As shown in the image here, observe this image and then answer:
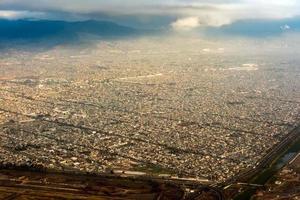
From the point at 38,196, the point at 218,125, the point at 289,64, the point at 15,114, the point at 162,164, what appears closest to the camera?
the point at 38,196

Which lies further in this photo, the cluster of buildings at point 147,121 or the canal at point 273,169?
the cluster of buildings at point 147,121

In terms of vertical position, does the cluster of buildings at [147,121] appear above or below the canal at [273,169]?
above

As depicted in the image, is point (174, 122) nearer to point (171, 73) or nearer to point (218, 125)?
point (218, 125)

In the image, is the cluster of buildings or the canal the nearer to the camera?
the canal

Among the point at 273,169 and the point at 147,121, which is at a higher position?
the point at 147,121

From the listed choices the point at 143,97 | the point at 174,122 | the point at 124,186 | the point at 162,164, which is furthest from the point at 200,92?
the point at 124,186

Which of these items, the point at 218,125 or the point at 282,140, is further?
the point at 218,125

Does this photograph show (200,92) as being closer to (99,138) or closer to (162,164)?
(99,138)

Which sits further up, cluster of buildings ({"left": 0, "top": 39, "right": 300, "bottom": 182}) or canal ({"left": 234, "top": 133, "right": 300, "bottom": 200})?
cluster of buildings ({"left": 0, "top": 39, "right": 300, "bottom": 182})

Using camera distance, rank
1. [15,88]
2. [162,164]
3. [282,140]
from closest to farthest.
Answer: [162,164]
[282,140]
[15,88]

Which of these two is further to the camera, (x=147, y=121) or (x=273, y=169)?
(x=147, y=121)
